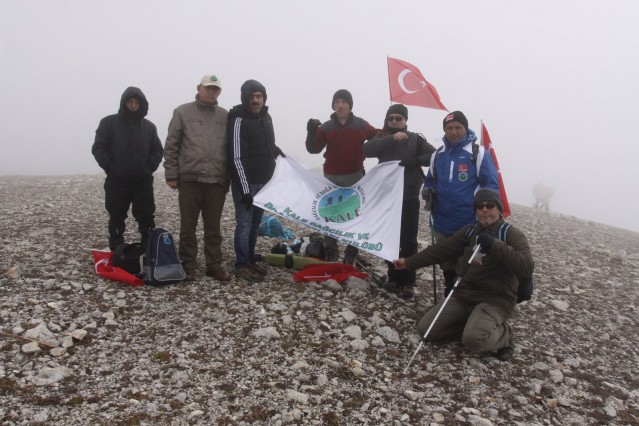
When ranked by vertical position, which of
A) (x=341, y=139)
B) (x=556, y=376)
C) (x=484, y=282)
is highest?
(x=341, y=139)

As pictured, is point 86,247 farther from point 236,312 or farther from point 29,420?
point 29,420

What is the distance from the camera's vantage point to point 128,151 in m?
7.66

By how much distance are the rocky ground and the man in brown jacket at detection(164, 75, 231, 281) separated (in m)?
1.30

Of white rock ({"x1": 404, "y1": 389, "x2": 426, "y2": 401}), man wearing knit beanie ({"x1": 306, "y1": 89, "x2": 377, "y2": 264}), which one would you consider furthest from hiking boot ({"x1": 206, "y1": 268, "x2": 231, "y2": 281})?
white rock ({"x1": 404, "y1": 389, "x2": 426, "y2": 401})

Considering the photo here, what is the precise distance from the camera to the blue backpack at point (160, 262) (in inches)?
292

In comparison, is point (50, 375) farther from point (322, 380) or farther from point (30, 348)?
point (322, 380)

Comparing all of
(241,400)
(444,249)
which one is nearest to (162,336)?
(241,400)

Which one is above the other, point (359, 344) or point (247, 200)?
point (247, 200)

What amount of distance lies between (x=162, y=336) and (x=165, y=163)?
2932 mm

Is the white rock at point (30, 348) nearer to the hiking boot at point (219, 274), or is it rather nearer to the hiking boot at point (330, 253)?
the hiking boot at point (219, 274)

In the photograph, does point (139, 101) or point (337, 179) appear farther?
point (337, 179)

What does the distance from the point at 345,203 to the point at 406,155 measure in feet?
4.61

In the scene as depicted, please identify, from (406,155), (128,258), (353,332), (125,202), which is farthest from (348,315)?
(125,202)

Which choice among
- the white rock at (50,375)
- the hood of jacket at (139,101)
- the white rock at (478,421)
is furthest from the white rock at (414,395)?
the hood of jacket at (139,101)
